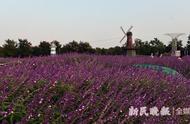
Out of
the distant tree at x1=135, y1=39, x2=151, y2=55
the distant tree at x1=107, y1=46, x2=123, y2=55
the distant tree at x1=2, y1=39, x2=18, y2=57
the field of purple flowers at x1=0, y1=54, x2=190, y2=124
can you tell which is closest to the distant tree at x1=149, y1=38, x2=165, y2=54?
the distant tree at x1=135, y1=39, x2=151, y2=55

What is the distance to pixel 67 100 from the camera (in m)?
4.05

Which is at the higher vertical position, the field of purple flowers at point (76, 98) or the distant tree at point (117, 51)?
the field of purple flowers at point (76, 98)

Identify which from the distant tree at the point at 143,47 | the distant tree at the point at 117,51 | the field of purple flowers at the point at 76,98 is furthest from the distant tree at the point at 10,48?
the field of purple flowers at the point at 76,98

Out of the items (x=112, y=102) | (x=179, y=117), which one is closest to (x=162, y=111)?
(x=179, y=117)

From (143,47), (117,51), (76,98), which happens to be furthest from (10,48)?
(76,98)

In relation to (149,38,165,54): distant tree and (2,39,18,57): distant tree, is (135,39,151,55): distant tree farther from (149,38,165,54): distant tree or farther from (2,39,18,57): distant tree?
(2,39,18,57): distant tree

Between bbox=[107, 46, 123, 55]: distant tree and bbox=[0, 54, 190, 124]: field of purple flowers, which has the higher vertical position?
bbox=[0, 54, 190, 124]: field of purple flowers

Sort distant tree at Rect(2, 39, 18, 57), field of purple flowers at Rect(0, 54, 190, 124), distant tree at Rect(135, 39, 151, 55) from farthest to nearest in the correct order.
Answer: distant tree at Rect(135, 39, 151, 55), distant tree at Rect(2, 39, 18, 57), field of purple flowers at Rect(0, 54, 190, 124)

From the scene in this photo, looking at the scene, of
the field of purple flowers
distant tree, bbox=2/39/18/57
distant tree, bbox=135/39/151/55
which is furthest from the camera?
distant tree, bbox=135/39/151/55

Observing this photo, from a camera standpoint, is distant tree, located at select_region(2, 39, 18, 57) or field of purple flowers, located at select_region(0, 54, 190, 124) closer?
field of purple flowers, located at select_region(0, 54, 190, 124)

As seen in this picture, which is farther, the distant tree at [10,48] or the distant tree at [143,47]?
the distant tree at [143,47]

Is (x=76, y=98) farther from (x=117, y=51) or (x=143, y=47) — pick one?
(x=143, y=47)

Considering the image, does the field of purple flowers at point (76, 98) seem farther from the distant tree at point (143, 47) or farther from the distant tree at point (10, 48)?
the distant tree at point (143, 47)

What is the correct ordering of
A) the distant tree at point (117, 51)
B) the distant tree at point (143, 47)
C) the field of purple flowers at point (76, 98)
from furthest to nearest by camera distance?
the distant tree at point (143, 47) → the distant tree at point (117, 51) → the field of purple flowers at point (76, 98)
